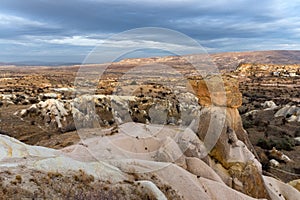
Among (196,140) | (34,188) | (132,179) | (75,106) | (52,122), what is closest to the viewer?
(34,188)

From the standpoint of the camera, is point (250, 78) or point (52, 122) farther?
point (250, 78)

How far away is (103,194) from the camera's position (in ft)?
26.0

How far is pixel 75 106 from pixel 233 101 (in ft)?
68.1

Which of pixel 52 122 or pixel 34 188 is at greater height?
pixel 34 188

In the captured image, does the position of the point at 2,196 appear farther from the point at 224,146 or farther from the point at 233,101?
the point at 233,101

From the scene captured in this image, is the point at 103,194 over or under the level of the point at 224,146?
over

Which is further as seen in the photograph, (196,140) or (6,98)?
(6,98)

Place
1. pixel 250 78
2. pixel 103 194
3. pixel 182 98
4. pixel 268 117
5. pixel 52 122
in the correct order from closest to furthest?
pixel 103 194, pixel 52 122, pixel 182 98, pixel 268 117, pixel 250 78

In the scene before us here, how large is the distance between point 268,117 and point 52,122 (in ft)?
90.0

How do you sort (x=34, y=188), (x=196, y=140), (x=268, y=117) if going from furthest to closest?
(x=268, y=117) < (x=196, y=140) < (x=34, y=188)

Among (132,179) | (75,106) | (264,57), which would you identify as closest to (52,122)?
(75,106)

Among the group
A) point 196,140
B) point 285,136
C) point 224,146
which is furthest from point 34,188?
point 285,136

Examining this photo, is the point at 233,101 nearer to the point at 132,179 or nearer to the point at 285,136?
the point at 132,179

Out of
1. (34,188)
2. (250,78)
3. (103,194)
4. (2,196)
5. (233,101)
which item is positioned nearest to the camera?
(2,196)
